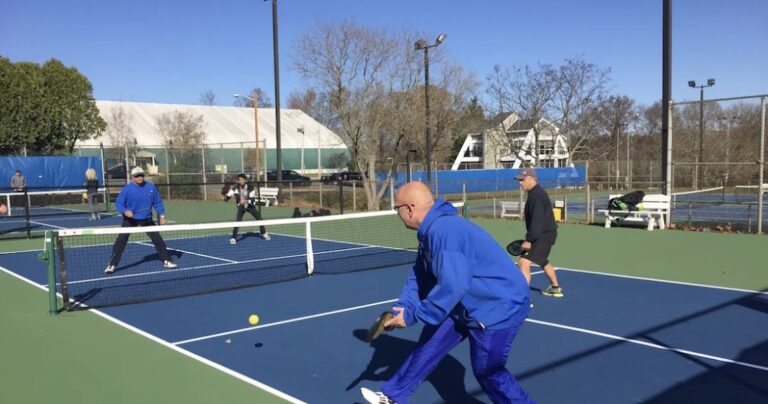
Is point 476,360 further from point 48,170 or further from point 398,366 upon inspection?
point 48,170

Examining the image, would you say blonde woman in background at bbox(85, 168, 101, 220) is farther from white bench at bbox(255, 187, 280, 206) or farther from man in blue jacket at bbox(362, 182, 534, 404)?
man in blue jacket at bbox(362, 182, 534, 404)

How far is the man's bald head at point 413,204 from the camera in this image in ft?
12.3

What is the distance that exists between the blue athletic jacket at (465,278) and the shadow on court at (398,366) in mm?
1341

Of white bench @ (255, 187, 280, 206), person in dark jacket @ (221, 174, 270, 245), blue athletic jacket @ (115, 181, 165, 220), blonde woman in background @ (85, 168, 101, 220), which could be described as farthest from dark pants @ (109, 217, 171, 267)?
white bench @ (255, 187, 280, 206)

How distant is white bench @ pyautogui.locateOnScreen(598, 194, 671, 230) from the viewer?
16.2 metres

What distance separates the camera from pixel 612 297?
8477 mm

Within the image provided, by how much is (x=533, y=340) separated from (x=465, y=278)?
3352 mm

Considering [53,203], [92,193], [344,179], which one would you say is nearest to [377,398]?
[92,193]

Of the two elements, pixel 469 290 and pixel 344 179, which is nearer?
pixel 469 290

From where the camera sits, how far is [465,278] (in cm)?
347

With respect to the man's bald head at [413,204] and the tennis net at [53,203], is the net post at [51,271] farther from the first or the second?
the tennis net at [53,203]

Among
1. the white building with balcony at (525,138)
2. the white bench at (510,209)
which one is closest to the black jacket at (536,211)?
the white bench at (510,209)

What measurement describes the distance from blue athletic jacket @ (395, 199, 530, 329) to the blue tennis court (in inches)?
59.7

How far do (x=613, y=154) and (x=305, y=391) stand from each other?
53.1m
